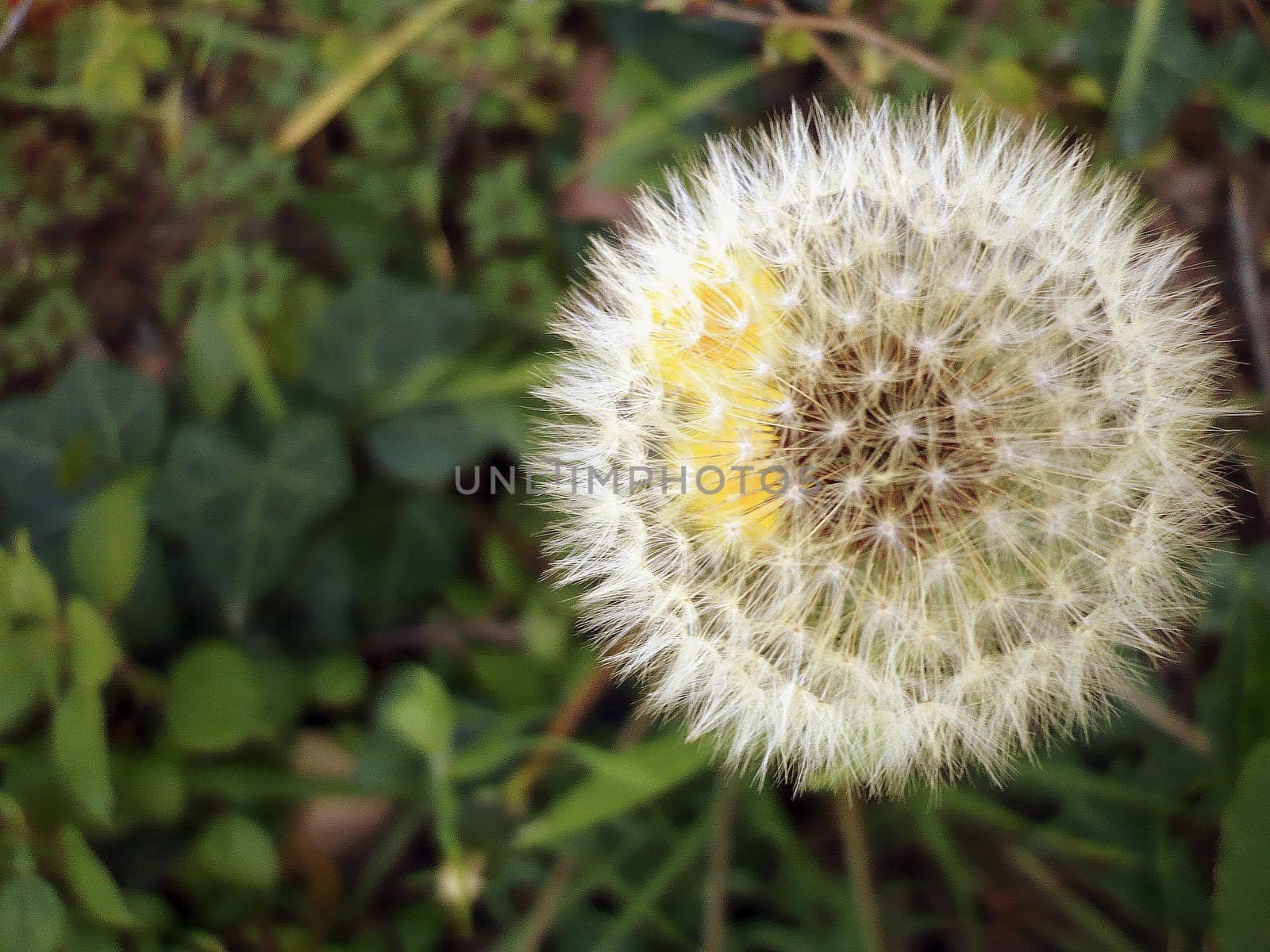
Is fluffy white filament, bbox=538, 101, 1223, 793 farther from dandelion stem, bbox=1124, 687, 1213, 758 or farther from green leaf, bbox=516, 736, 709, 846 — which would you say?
dandelion stem, bbox=1124, 687, 1213, 758

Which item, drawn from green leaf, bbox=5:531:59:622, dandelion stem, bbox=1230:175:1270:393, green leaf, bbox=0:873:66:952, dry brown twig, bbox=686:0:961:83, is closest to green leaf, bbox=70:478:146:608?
green leaf, bbox=5:531:59:622

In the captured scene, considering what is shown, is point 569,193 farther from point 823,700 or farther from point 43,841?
point 43,841

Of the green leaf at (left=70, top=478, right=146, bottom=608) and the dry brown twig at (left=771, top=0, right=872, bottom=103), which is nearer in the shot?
the green leaf at (left=70, top=478, right=146, bottom=608)

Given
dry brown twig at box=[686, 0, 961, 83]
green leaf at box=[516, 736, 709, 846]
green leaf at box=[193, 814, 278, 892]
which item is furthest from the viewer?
green leaf at box=[193, 814, 278, 892]

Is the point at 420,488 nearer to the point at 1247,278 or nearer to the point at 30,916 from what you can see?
the point at 30,916

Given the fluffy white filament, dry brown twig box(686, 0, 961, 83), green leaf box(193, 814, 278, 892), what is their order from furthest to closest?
green leaf box(193, 814, 278, 892)
dry brown twig box(686, 0, 961, 83)
the fluffy white filament

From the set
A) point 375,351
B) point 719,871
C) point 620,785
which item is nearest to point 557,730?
point 620,785

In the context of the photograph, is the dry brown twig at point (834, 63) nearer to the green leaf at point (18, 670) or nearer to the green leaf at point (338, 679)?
the green leaf at point (338, 679)
